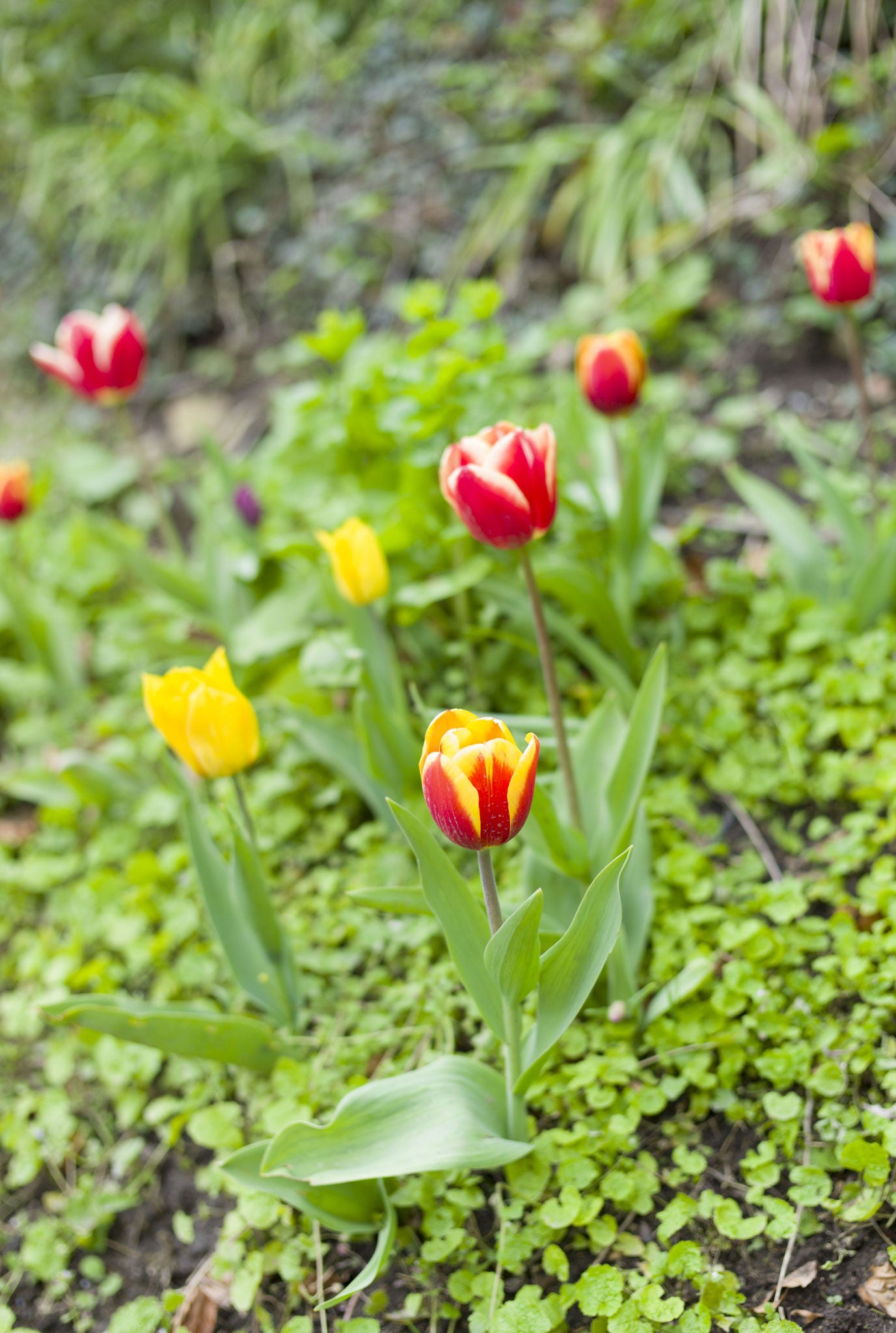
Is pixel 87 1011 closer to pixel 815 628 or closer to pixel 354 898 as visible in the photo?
pixel 354 898

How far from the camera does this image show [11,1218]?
5.21ft

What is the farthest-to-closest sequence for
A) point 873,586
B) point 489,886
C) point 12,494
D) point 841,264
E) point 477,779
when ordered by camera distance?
point 12,494
point 873,586
point 841,264
point 489,886
point 477,779

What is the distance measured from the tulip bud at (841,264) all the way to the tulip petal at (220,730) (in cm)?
126

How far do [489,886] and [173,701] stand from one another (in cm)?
51

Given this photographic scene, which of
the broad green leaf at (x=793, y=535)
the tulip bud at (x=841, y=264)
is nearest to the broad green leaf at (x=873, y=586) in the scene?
the broad green leaf at (x=793, y=535)

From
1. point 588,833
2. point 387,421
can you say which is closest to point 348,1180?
point 588,833

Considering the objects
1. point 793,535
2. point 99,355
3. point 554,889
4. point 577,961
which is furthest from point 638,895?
point 99,355

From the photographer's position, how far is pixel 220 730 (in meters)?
1.36

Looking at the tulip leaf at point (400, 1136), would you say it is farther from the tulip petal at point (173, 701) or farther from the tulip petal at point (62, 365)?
the tulip petal at point (62, 365)

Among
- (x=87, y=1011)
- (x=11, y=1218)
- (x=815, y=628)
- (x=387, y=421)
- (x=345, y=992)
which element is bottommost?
(x=11, y=1218)

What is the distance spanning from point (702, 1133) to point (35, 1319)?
39.3 inches

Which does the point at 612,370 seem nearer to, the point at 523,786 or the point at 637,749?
the point at 637,749

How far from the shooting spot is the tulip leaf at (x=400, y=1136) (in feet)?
3.83

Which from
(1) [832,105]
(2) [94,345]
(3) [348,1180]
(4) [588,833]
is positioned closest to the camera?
(3) [348,1180]
